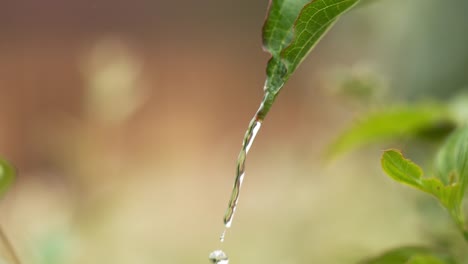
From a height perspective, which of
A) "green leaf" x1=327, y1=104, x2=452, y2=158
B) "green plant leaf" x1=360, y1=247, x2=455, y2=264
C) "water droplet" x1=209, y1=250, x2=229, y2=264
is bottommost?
"green leaf" x1=327, y1=104, x2=452, y2=158

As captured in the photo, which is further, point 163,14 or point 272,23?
point 163,14

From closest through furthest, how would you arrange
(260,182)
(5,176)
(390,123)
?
(5,176) < (390,123) < (260,182)

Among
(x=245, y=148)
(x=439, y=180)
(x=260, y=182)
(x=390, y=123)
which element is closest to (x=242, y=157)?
(x=245, y=148)

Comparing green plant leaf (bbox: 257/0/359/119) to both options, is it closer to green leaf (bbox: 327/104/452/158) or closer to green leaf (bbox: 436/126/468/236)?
green leaf (bbox: 436/126/468/236)

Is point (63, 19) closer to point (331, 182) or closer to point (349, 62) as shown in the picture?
point (349, 62)

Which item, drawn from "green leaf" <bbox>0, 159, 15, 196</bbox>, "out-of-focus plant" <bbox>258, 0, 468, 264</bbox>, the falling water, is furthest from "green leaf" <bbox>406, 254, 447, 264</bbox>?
"green leaf" <bbox>0, 159, 15, 196</bbox>

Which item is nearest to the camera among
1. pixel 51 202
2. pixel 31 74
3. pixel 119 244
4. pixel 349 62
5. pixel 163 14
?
pixel 119 244

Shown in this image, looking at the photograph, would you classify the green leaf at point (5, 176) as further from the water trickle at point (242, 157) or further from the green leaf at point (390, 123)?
the green leaf at point (390, 123)

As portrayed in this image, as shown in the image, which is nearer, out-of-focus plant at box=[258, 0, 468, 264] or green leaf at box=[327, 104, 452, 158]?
out-of-focus plant at box=[258, 0, 468, 264]

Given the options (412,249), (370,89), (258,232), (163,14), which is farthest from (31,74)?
(412,249)

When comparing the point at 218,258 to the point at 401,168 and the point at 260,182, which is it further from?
the point at 260,182

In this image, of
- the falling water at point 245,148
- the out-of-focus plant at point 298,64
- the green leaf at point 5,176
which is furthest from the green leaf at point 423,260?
the green leaf at point 5,176
